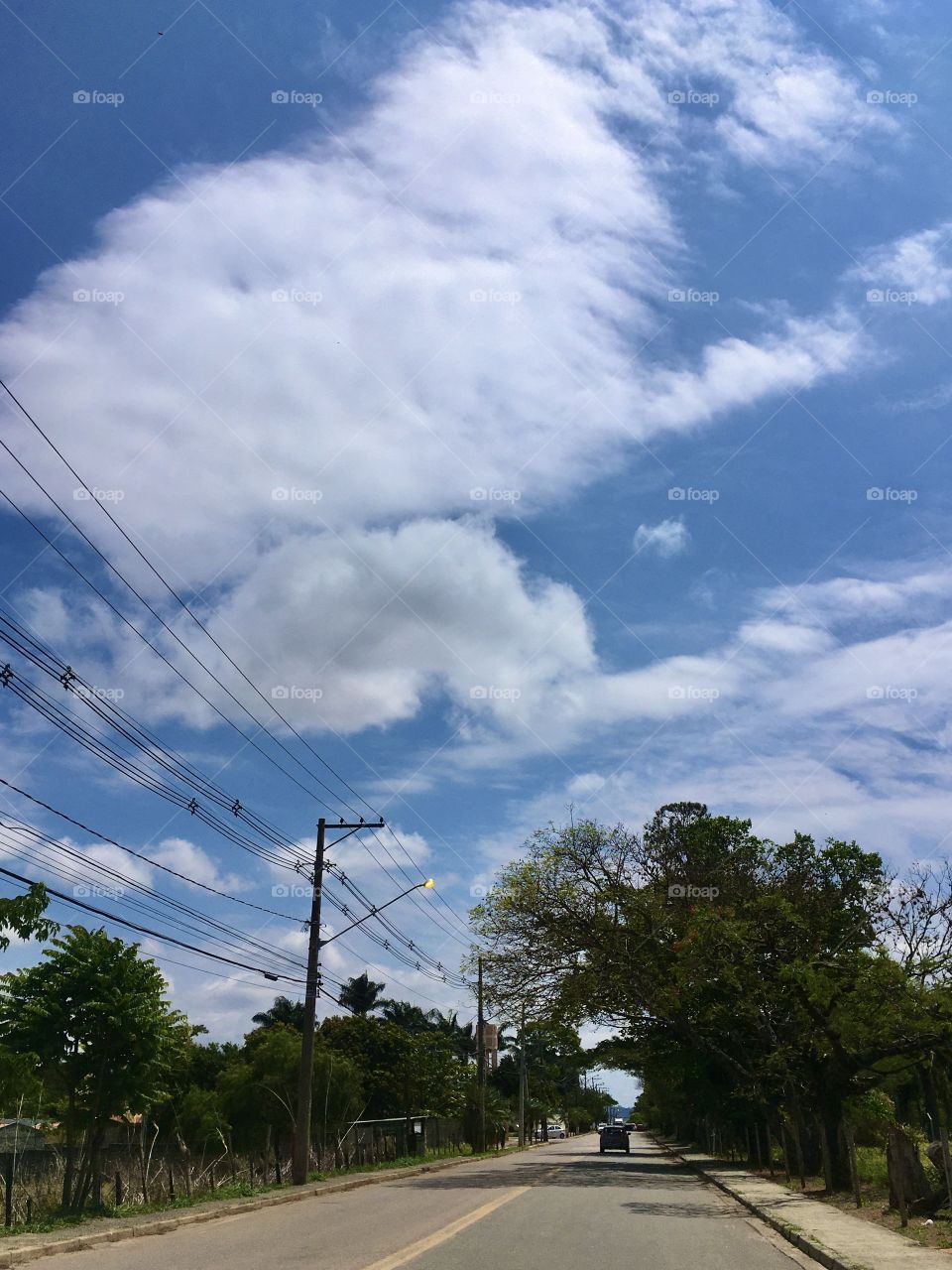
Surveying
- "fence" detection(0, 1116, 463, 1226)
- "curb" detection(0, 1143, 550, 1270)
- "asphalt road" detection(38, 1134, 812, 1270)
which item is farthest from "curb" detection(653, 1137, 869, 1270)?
"fence" detection(0, 1116, 463, 1226)

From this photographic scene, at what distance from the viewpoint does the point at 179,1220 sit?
721 inches

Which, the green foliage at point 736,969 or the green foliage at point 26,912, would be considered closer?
the green foliage at point 26,912

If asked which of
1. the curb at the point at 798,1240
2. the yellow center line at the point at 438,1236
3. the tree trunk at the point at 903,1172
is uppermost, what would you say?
the tree trunk at the point at 903,1172

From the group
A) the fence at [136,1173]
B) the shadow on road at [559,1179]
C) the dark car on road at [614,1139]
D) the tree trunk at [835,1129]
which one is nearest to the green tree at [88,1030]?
the fence at [136,1173]

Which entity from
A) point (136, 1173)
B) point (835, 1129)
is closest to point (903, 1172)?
point (835, 1129)

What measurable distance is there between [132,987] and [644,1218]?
9.95 meters

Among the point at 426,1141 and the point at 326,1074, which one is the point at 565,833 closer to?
the point at 326,1074

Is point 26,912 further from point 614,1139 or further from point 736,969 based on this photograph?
point 614,1139

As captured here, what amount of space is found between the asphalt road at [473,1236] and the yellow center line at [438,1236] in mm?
17

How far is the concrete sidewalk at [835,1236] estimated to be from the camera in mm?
12602

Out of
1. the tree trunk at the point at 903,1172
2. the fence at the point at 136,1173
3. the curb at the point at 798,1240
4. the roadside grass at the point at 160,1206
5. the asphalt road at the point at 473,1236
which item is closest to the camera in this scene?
the curb at the point at 798,1240

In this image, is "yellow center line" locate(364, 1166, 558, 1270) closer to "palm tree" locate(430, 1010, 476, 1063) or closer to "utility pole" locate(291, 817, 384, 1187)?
"utility pole" locate(291, 817, 384, 1187)

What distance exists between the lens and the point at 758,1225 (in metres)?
18.6

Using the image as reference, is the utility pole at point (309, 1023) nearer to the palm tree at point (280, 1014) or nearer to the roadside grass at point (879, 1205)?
the roadside grass at point (879, 1205)
